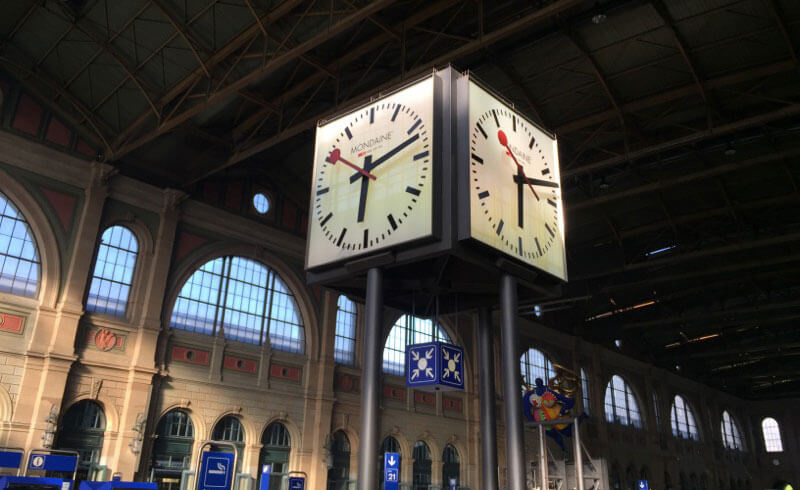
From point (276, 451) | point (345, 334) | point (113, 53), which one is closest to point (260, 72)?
point (113, 53)

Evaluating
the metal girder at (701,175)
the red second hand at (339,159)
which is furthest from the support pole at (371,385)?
the metal girder at (701,175)

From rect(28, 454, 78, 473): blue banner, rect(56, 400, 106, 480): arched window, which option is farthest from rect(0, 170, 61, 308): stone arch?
rect(28, 454, 78, 473): blue banner

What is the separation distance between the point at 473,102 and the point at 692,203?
23.1 metres

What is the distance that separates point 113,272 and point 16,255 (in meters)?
2.95

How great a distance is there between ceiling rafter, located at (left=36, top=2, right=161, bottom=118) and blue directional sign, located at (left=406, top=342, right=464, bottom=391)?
14786 mm

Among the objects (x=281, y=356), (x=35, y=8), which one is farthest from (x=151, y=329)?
(x=35, y=8)

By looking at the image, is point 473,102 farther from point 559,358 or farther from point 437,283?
point 559,358

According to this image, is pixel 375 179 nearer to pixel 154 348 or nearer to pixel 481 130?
pixel 481 130

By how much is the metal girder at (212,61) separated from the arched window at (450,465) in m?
20.0

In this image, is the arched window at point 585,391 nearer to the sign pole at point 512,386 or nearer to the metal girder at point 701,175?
the metal girder at point 701,175

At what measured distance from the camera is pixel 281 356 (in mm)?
24766

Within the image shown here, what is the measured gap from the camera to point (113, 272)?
21297 millimetres

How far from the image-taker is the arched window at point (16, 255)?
1900cm

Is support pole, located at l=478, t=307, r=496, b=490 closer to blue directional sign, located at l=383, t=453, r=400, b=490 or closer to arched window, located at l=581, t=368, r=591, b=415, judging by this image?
blue directional sign, located at l=383, t=453, r=400, b=490
